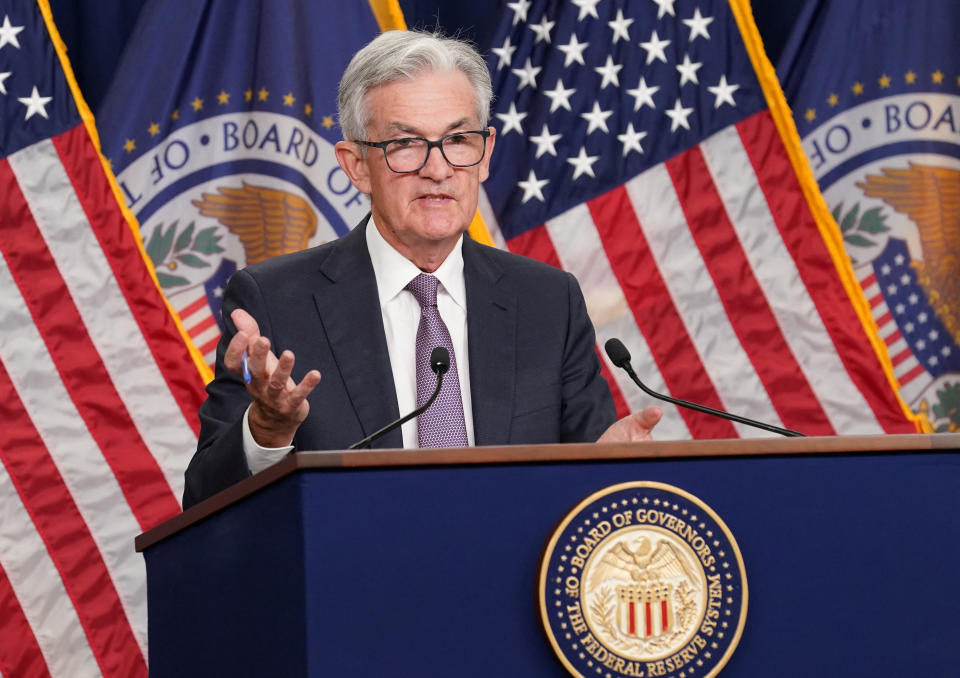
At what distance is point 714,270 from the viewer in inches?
159

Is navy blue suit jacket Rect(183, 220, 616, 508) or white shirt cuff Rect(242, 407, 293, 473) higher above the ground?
navy blue suit jacket Rect(183, 220, 616, 508)

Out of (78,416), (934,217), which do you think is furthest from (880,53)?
(78,416)

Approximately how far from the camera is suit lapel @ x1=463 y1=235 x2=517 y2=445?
2.21 m

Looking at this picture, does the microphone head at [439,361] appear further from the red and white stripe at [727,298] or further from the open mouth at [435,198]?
the red and white stripe at [727,298]

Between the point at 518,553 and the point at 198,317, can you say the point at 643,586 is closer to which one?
Answer: the point at 518,553

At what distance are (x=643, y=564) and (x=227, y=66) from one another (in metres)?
2.84

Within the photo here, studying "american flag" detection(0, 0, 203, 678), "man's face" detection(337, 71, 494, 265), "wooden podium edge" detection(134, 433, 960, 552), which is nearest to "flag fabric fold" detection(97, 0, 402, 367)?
"american flag" detection(0, 0, 203, 678)

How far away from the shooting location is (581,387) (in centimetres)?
242

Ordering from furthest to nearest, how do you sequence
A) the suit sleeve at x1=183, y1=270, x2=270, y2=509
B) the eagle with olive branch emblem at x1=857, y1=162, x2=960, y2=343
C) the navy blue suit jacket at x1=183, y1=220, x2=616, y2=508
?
the eagle with olive branch emblem at x1=857, y1=162, x2=960, y2=343
the navy blue suit jacket at x1=183, y1=220, x2=616, y2=508
the suit sleeve at x1=183, y1=270, x2=270, y2=509

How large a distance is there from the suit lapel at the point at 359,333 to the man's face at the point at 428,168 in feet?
0.37

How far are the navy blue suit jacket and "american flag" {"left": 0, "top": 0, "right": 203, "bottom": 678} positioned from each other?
4.47ft

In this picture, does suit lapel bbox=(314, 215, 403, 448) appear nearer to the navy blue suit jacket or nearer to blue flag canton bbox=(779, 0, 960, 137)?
the navy blue suit jacket

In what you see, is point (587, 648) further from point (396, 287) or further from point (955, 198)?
point (955, 198)

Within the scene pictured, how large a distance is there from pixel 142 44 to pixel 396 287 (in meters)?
1.88
